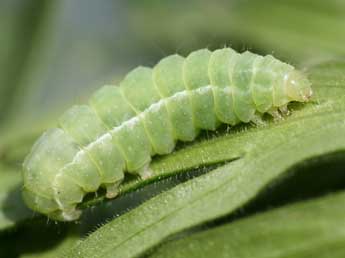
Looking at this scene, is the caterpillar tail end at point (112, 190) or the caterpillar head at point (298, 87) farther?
the caterpillar tail end at point (112, 190)

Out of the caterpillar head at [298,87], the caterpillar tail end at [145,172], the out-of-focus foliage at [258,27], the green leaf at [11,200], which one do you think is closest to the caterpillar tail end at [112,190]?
the caterpillar tail end at [145,172]

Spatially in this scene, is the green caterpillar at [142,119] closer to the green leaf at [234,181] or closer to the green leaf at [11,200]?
the green leaf at [11,200]

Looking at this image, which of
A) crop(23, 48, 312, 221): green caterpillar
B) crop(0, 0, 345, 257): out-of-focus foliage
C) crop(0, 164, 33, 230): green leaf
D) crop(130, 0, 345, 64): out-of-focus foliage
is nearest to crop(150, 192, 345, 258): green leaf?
crop(0, 0, 345, 257): out-of-focus foliage

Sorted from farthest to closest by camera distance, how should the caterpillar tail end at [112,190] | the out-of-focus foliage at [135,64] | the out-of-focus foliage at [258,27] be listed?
1. the out-of-focus foliage at [258,27]
2. the caterpillar tail end at [112,190]
3. the out-of-focus foliage at [135,64]

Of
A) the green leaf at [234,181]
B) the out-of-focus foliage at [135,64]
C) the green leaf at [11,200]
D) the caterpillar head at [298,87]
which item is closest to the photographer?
the green leaf at [234,181]

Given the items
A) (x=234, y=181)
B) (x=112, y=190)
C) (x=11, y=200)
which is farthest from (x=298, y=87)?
(x=11, y=200)

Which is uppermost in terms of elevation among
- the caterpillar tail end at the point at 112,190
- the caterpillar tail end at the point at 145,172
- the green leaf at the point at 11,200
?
the caterpillar tail end at the point at 145,172

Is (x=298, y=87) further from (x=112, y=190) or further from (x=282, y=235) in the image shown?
(x=112, y=190)

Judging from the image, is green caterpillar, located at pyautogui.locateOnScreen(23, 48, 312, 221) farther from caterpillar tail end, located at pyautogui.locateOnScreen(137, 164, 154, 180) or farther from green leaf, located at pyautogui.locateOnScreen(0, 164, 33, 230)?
green leaf, located at pyautogui.locateOnScreen(0, 164, 33, 230)
